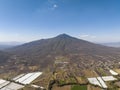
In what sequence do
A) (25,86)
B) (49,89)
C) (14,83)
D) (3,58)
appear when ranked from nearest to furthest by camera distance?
(49,89)
(25,86)
(14,83)
(3,58)

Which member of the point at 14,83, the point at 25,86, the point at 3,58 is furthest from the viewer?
the point at 3,58

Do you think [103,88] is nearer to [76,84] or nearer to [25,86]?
[76,84]

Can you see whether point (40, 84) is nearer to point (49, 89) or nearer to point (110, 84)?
point (49, 89)

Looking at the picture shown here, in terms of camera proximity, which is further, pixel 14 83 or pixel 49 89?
pixel 14 83

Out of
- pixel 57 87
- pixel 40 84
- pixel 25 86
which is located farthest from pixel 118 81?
pixel 25 86

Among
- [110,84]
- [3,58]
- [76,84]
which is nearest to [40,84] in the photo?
[76,84]

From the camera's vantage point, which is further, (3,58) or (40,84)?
(3,58)

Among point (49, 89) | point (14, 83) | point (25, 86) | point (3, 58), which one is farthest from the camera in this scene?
point (3, 58)

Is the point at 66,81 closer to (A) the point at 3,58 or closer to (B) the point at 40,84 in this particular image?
(B) the point at 40,84
